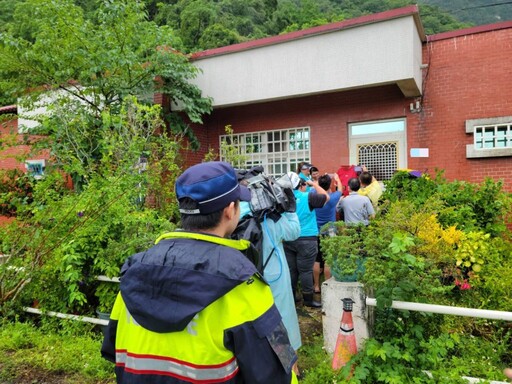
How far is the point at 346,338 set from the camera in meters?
3.25

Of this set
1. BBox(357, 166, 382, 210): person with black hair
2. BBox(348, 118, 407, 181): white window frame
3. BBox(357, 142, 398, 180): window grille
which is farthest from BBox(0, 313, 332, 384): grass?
BBox(348, 118, 407, 181): white window frame

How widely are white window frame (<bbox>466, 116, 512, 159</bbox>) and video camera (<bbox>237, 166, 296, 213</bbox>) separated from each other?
19.9ft

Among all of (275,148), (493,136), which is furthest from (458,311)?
(275,148)

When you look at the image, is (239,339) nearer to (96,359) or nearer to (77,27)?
(96,359)

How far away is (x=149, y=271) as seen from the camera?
1413mm

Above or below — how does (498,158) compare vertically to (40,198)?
above

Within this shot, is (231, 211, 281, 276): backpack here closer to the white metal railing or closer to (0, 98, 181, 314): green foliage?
the white metal railing

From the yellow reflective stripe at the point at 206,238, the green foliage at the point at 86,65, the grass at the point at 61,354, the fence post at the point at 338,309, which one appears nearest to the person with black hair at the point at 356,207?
the grass at the point at 61,354

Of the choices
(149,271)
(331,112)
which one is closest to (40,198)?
(149,271)

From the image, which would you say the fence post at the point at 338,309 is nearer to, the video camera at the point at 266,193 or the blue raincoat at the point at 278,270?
the blue raincoat at the point at 278,270

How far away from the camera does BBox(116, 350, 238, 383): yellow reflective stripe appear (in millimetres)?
1340

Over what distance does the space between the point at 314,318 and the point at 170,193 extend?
3.70m

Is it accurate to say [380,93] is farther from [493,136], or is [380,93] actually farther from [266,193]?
[266,193]

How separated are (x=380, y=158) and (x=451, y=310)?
19.9 feet
